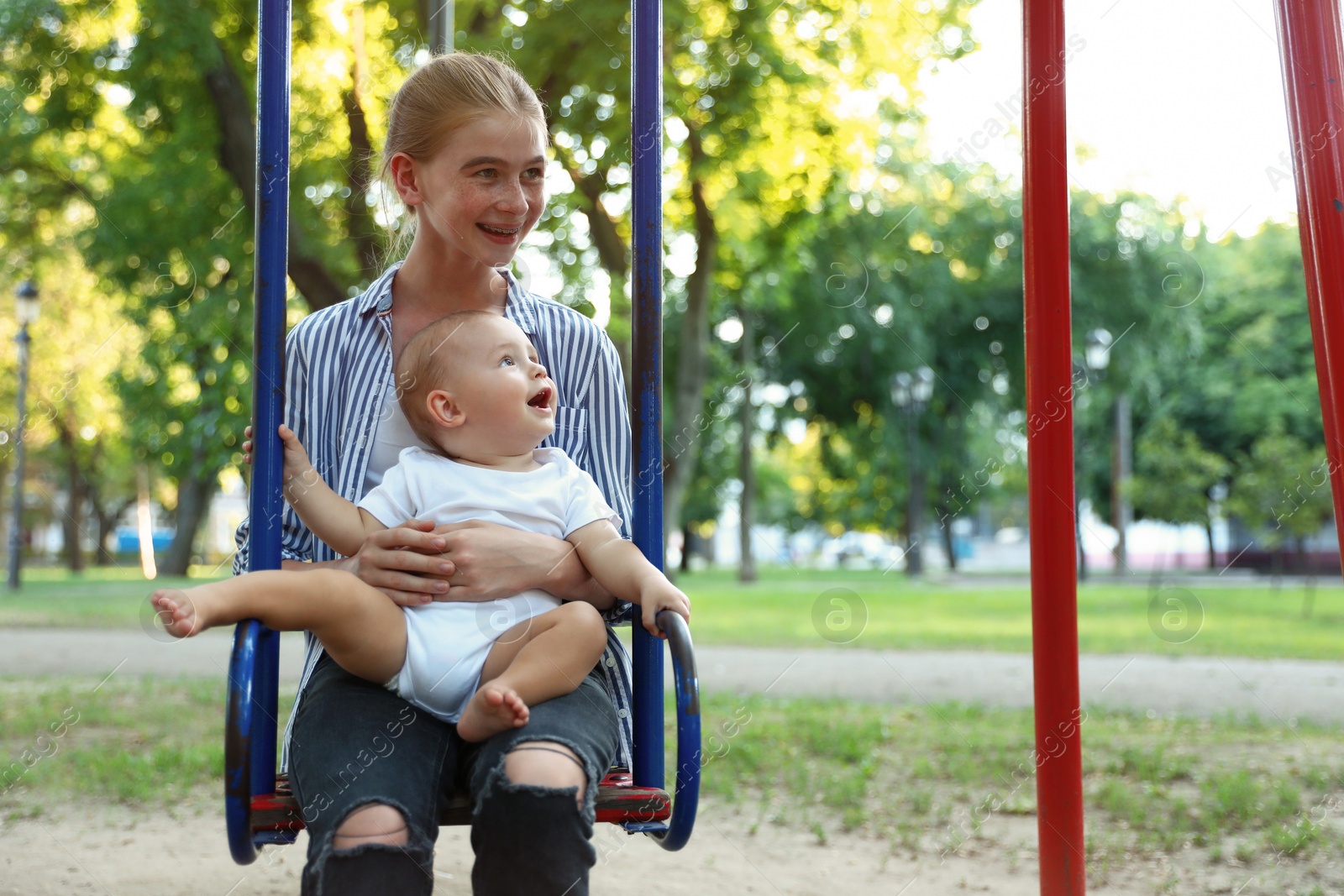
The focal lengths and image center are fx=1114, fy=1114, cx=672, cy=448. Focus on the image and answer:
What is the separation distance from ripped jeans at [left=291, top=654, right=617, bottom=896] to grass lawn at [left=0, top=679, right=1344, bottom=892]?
7.71ft

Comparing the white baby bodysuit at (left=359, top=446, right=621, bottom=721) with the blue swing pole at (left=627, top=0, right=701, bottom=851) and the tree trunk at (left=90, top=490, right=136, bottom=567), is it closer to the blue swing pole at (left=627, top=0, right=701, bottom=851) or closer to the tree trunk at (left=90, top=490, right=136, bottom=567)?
the blue swing pole at (left=627, top=0, right=701, bottom=851)

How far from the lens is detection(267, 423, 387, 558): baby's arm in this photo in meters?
1.82

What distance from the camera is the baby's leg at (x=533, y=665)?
1.56 m

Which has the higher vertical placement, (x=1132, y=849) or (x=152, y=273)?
(x=152, y=273)

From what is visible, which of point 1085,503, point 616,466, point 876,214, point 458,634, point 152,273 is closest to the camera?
point 458,634

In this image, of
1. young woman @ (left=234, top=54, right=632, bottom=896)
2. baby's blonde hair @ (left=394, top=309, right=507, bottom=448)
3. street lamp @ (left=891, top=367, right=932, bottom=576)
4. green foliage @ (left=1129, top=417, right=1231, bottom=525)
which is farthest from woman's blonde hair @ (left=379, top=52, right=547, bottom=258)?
street lamp @ (left=891, top=367, right=932, bottom=576)

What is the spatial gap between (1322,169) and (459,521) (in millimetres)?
1821

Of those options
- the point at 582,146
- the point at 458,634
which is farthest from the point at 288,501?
the point at 582,146

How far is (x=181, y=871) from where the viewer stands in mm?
3338

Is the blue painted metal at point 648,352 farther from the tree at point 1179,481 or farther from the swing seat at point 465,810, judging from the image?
the tree at point 1179,481

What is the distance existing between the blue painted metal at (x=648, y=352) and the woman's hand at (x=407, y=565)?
36 centimetres

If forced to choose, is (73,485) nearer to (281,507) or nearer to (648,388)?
(281,507)

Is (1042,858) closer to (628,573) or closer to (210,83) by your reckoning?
(628,573)

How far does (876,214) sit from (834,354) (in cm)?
379
